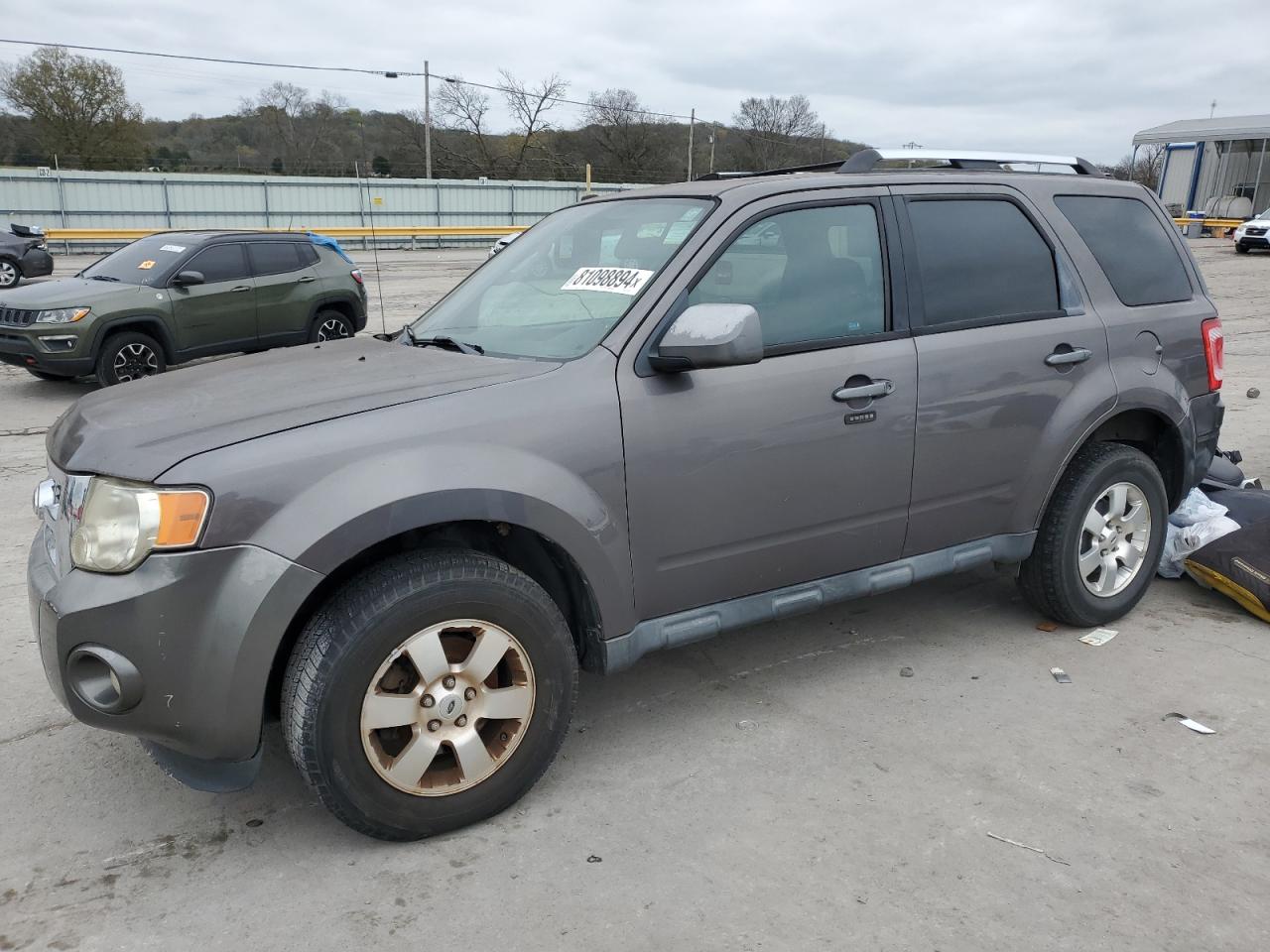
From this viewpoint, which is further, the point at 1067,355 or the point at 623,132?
the point at 623,132

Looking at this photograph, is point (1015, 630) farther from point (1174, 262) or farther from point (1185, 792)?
point (1174, 262)

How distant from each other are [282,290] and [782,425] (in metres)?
8.93

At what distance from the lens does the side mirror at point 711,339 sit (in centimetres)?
298

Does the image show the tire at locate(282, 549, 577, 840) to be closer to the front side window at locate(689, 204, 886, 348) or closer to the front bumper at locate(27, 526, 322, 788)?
the front bumper at locate(27, 526, 322, 788)

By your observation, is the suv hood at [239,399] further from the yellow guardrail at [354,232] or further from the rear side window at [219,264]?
the yellow guardrail at [354,232]

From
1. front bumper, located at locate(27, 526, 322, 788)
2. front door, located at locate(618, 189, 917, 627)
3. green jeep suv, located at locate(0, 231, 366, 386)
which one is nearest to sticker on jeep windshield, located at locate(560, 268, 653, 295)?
front door, located at locate(618, 189, 917, 627)

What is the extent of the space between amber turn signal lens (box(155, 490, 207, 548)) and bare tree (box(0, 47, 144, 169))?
5081cm

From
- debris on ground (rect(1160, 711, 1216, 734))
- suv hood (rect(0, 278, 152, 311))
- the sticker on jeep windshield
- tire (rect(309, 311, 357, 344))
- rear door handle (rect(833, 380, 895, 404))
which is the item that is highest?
the sticker on jeep windshield

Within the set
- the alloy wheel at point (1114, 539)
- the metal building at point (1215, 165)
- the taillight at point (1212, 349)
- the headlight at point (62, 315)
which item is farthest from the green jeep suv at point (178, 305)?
the metal building at point (1215, 165)

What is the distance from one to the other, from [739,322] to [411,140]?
53880mm

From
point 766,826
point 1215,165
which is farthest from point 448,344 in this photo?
point 1215,165

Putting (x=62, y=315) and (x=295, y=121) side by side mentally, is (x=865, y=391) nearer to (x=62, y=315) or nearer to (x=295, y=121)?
(x=62, y=315)

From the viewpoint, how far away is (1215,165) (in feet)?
173

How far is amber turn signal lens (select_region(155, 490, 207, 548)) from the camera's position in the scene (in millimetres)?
2502
